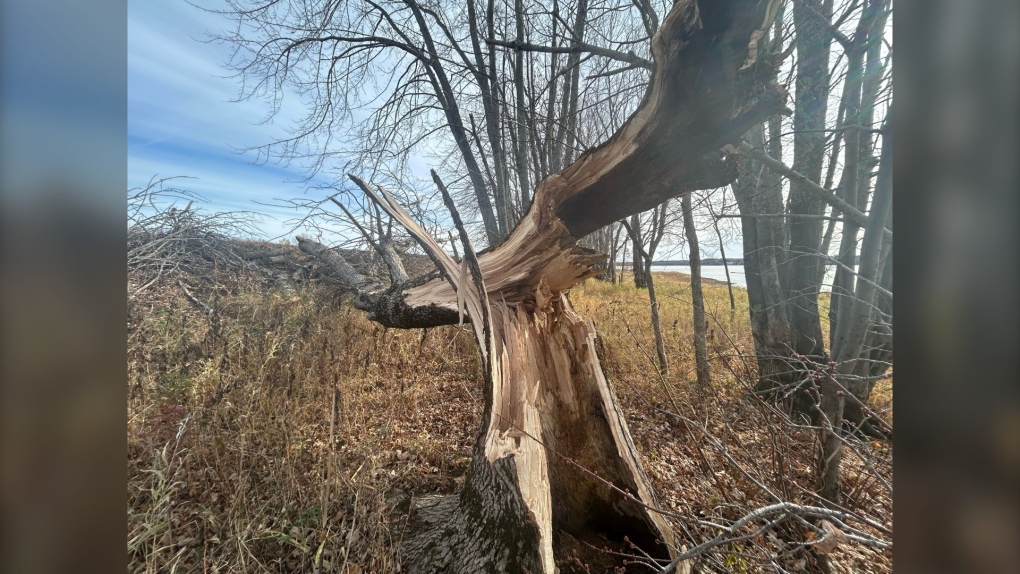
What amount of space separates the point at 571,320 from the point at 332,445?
152cm

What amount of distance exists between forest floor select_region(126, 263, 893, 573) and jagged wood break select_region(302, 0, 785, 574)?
0.31 meters

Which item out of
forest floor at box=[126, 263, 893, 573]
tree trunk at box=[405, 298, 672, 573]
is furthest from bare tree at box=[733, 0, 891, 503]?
tree trunk at box=[405, 298, 672, 573]

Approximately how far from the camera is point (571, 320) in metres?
2.24

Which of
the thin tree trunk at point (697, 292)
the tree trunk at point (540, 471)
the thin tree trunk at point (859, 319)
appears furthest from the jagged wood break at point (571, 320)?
the thin tree trunk at point (697, 292)

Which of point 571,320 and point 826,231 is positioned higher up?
point 826,231

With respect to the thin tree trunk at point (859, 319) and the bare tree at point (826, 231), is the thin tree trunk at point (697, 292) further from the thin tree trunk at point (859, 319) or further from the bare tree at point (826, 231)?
the thin tree trunk at point (859, 319)

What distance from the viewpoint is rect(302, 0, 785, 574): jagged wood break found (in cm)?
135

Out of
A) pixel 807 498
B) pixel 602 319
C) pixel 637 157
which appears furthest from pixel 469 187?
pixel 807 498

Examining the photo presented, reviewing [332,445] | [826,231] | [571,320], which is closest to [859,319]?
[571,320]

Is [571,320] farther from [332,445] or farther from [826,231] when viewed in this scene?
[826,231]

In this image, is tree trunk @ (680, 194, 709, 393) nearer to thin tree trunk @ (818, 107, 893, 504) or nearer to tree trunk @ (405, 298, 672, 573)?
thin tree trunk @ (818, 107, 893, 504)

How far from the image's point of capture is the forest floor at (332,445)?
5.31 feet

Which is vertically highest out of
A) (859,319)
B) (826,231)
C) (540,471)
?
(826,231)
